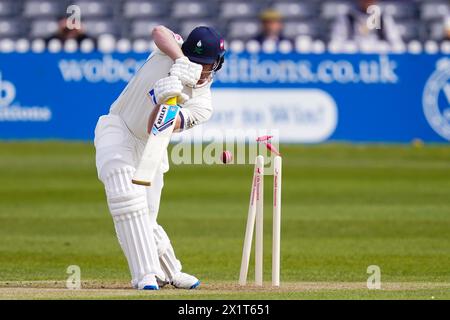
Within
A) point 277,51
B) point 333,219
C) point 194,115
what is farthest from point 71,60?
point 194,115

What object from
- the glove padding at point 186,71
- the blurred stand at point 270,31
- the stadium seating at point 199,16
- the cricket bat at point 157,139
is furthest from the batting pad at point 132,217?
the stadium seating at point 199,16

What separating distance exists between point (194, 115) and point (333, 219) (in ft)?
21.2

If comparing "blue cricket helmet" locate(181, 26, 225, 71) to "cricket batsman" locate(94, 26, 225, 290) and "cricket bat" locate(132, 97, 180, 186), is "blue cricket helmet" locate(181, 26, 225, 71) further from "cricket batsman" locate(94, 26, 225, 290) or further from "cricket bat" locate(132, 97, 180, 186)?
"cricket bat" locate(132, 97, 180, 186)

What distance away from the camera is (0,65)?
21906 millimetres

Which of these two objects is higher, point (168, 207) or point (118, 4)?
point (118, 4)

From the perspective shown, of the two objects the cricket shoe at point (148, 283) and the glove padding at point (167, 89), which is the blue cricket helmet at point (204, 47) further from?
the cricket shoe at point (148, 283)

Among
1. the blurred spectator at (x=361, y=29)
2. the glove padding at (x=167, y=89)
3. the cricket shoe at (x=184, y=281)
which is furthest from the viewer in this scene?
the blurred spectator at (x=361, y=29)

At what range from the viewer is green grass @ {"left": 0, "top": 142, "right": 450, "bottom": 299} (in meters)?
11.1

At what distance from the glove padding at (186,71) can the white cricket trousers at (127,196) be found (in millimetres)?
697

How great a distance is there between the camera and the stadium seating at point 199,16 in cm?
2522

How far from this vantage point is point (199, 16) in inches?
1005
